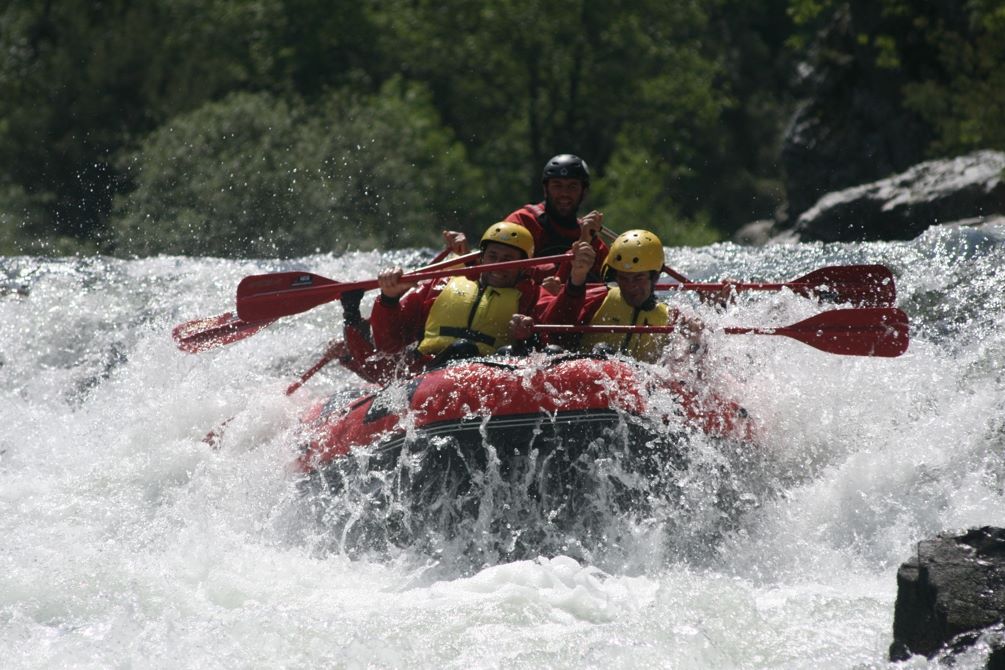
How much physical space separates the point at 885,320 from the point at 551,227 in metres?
2.12

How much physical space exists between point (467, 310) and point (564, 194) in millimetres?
1281

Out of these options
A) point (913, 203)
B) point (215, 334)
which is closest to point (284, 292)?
point (215, 334)

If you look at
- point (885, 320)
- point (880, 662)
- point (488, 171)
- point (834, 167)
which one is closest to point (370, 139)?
point (488, 171)

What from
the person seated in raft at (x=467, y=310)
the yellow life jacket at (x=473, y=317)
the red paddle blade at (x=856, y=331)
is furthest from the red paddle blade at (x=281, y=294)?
the red paddle blade at (x=856, y=331)

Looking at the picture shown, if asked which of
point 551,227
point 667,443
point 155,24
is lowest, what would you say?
point 667,443

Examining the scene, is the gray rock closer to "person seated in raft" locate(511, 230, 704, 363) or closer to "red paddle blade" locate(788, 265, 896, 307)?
"red paddle blade" locate(788, 265, 896, 307)

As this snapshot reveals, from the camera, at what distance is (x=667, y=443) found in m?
6.02

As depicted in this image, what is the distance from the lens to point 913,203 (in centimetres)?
1229

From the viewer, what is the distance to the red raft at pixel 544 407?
19.6 ft

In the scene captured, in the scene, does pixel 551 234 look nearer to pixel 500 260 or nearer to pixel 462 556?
pixel 500 260

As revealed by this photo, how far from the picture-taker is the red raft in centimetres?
598

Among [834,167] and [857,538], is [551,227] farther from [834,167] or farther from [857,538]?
[834,167]

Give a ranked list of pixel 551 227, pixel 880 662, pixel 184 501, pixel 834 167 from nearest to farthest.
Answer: pixel 880 662 < pixel 184 501 < pixel 551 227 < pixel 834 167

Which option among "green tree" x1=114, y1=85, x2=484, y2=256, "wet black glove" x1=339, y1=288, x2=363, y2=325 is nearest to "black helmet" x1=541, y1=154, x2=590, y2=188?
"wet black glove" x1=339, y1=288, x2=363, y2=325
